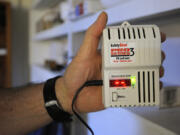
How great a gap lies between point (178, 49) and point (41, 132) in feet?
2.52

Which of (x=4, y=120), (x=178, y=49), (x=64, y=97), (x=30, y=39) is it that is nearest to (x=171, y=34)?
(x=178, y=49)

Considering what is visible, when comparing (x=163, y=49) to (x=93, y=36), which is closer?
(x=93, y=36)

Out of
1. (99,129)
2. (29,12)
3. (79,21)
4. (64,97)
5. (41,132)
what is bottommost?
(41,132)

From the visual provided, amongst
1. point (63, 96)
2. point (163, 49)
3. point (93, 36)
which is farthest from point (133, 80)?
point (163, 49)

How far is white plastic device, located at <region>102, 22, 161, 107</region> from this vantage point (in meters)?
0.35

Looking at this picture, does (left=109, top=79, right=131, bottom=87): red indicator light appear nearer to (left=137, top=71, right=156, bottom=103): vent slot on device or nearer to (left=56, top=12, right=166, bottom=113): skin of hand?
(left=137, top=71, right=156, bottom=103): vent slot on device

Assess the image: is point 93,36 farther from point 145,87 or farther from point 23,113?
point 23,113

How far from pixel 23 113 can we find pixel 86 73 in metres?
0.28

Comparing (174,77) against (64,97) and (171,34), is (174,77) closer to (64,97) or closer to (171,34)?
(171,34)

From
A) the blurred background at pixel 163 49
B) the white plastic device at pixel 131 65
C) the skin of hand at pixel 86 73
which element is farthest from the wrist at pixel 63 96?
the white plastic device at pixel 131 65

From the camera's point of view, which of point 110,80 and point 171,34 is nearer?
point 110,80

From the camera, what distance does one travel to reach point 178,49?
2.04 feet

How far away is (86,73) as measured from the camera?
19.4 inches

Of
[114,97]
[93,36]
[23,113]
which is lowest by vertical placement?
[23,113]
